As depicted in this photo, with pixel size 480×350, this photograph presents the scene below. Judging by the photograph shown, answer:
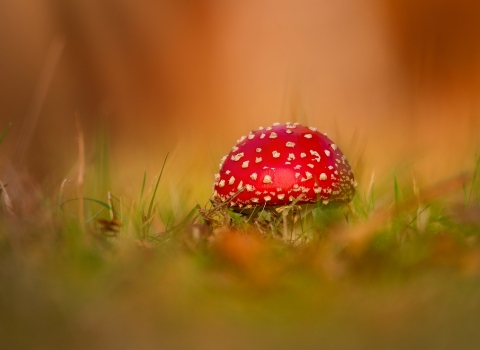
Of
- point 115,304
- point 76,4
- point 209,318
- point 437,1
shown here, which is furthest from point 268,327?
point 76,4

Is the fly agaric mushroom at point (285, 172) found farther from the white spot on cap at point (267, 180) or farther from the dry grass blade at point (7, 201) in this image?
the dry grass blade at point (7, 201)

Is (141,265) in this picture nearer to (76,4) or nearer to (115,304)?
(115,304)

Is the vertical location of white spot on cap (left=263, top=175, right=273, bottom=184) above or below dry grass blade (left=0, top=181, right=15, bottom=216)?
below

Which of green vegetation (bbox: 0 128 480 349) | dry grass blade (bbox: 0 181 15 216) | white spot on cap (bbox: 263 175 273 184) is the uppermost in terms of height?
dry grass blade (bbox: 0 181 15 216)

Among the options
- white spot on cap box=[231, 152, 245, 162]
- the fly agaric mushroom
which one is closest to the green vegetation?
the fly agaric mushroom

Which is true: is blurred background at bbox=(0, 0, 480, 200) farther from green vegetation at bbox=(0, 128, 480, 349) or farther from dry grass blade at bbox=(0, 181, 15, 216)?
green vegetation at bbox=(0, 128, 480, 349)

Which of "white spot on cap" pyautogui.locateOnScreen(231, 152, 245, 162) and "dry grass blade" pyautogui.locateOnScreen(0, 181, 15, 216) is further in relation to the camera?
"white spot on cap" pyautogui.locateOnScreen(231, 152, 245, 162)

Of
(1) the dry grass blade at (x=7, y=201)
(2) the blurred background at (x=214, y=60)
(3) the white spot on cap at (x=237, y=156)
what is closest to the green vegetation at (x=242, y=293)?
(1) the dry grass blade at (x=7, y=201)

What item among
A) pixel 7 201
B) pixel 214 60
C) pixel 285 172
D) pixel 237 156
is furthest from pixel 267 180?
pixel 214 60
